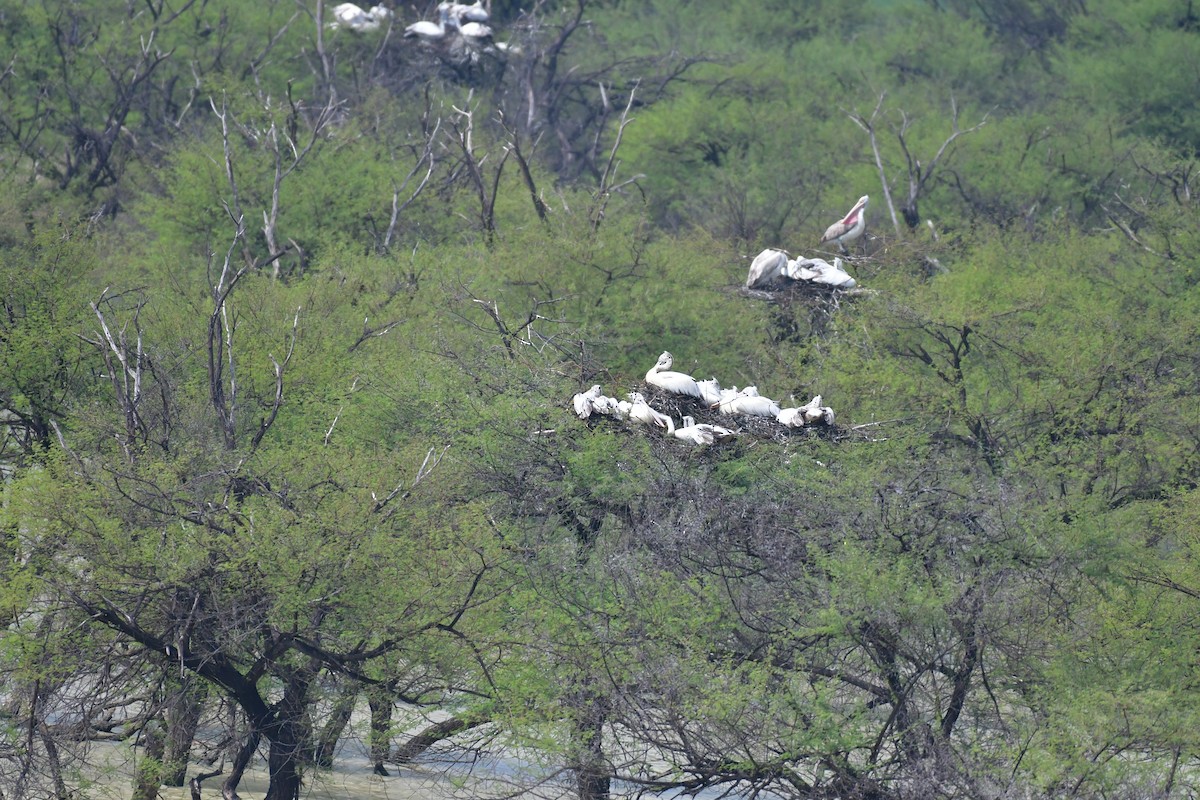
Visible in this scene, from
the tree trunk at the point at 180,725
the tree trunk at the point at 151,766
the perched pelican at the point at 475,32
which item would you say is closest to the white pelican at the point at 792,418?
the tree trunk at the point at 180,725

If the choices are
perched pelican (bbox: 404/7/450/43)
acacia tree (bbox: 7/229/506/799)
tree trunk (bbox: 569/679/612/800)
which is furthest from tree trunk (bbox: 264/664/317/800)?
perched pelican (bbox: 404/7/450/43)

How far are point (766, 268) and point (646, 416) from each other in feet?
17.4

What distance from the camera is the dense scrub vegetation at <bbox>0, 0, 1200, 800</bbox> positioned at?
1798 centimetres

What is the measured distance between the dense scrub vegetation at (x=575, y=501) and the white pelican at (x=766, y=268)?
73 centimetres

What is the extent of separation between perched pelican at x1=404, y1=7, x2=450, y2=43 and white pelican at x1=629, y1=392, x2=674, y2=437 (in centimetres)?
3062

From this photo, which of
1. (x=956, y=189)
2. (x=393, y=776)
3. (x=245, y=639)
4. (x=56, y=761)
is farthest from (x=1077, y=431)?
(x=956, y=189)

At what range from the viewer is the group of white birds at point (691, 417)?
19797 mm

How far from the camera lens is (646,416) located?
1989cm

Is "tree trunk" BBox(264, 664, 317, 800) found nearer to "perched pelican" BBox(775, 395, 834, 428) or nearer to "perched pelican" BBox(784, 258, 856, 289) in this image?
"perched pelican" BBox(775, 395, 834, 428)

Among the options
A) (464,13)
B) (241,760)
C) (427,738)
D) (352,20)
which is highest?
(427,738)

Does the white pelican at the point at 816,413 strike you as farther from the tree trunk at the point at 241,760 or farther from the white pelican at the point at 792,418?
the tree trunk at the point at 241,760

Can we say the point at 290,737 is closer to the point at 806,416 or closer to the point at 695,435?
the point at 695,435

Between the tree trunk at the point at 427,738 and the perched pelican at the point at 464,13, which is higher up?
the tree trunk at the point at 427,738

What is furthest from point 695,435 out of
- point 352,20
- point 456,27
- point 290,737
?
Result: point 352,20
